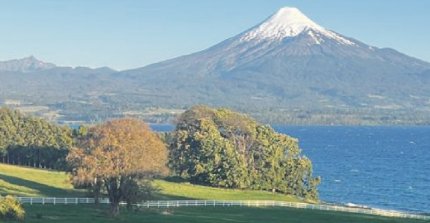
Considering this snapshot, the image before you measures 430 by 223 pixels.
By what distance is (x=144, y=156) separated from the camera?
66.2 m

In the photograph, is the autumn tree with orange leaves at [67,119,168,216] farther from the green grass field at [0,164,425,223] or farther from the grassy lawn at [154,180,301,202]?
the grassy lawn at [154,180,301,202]

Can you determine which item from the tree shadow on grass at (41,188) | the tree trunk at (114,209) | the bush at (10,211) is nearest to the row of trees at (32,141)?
the tree shadow on grass at (41,188)

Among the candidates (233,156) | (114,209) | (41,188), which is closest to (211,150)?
(233,156)

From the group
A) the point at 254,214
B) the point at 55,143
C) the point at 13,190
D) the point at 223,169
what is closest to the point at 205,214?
the point at 254,214

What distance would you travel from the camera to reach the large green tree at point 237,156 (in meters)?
101

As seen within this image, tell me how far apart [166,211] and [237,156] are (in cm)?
3534

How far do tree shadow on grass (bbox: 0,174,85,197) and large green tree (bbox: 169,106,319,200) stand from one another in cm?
2347

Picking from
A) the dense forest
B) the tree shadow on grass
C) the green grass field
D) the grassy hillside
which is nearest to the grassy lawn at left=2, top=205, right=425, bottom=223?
the green grass field

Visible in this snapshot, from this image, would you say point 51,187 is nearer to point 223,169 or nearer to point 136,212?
point 136,212

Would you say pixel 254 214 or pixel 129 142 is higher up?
pixel 129 142

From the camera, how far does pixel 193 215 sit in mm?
65562

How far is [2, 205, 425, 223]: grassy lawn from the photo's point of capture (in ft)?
194

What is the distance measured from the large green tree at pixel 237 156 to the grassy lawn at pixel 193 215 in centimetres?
2595

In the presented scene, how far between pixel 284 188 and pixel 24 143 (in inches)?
1639
